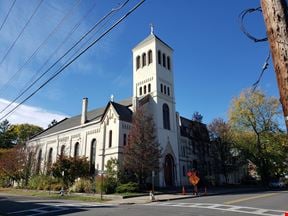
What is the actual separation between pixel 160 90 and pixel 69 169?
17.4m

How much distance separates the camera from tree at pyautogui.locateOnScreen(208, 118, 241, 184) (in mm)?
47000

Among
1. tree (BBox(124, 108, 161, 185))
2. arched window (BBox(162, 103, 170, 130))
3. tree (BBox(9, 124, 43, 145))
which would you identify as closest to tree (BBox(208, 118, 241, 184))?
arched window (BBox(162, 103, 170, 130))

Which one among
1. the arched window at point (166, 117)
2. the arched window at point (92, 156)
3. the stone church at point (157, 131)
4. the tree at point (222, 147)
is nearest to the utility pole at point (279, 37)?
Result: the stone church at point (157, 131)

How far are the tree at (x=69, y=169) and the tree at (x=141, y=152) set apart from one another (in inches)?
308

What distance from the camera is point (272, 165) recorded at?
45.0 meters

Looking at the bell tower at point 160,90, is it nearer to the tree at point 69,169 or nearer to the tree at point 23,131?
the tree at point 69,169

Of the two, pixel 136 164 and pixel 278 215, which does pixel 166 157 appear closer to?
pixel 136 164

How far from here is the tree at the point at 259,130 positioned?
42.6 m

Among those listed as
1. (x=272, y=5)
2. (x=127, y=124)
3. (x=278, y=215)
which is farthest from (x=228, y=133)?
(x=272, y=5)

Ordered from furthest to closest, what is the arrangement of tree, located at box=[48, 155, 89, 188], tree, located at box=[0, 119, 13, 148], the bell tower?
1. tree, located at box=[0, 119, 13, 148]
2. the bell tower
3. tree, located at box=[48, 155, 89, 188]

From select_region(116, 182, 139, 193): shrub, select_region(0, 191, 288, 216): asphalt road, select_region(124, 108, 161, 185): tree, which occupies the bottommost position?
select_region(0, 191, 288, 216): asphalt road

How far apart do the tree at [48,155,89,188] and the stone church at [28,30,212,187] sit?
2021 mm

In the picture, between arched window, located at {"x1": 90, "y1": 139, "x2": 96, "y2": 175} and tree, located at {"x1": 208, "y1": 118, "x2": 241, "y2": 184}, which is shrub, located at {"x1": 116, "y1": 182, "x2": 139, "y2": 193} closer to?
arched window, located at {"x1": 90, "y1": 139, "x2": 96, "y2": 175}

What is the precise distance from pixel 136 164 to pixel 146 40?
2296cm
